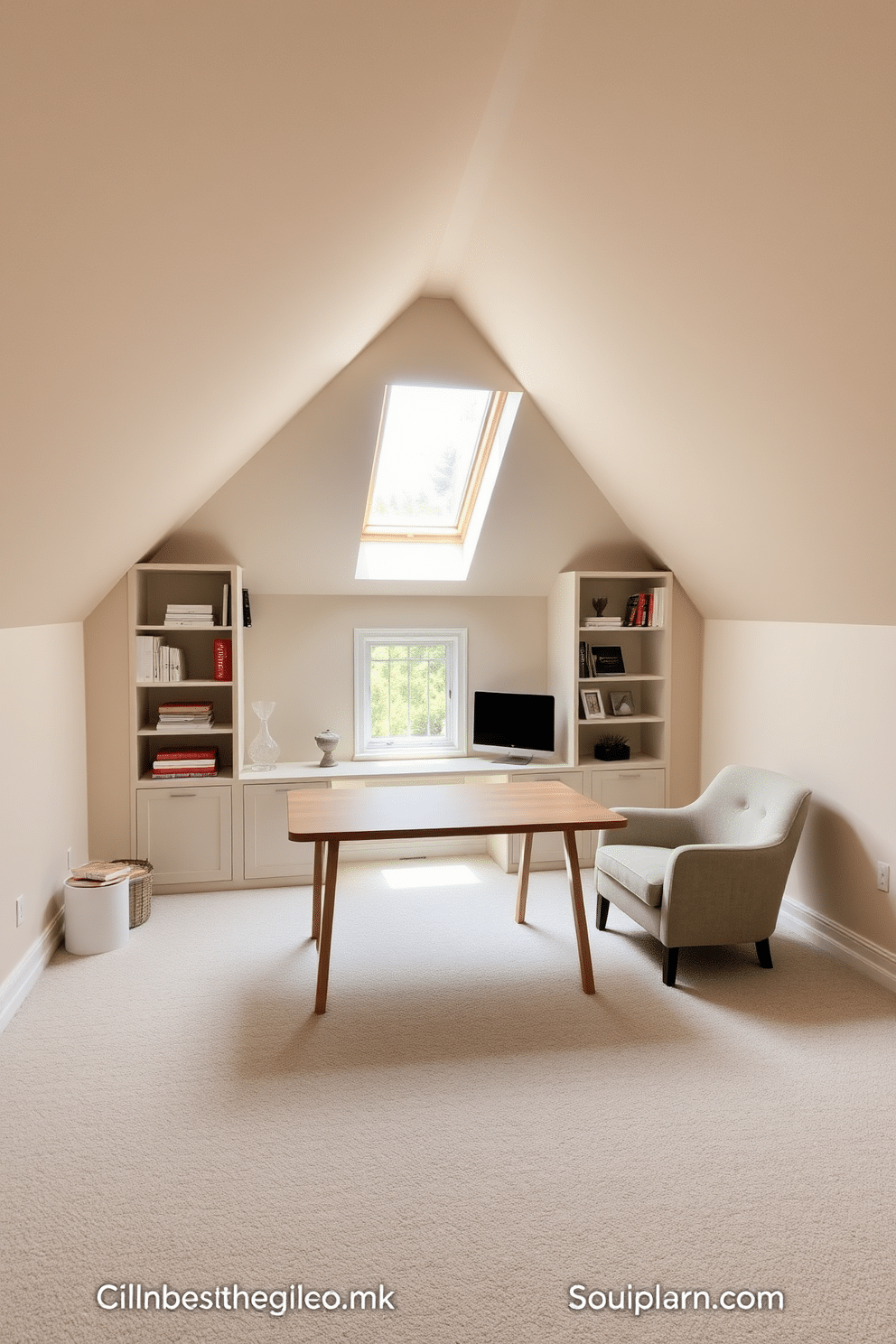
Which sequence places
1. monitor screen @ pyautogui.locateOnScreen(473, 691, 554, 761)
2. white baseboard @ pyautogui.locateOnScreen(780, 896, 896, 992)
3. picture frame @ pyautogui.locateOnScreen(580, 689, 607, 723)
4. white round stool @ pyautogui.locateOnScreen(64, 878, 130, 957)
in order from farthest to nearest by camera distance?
picture frame @ pyautogui.locateOnScreen(580, 689, 607, 723), monitor screen @ pyautogui.locateOnScreen(473, 691, 554, 761), white round stool @ pyautogui.locateOnScreen(64, 878, 130, 957), white baseboard @ pyautogui.locateOnScreen(780, 896, 896, 992)

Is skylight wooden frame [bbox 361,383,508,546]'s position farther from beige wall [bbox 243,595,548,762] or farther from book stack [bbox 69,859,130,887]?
book stack [bbox 69,859,130,887]

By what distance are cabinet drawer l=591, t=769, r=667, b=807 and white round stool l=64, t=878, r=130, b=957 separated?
2.91 m

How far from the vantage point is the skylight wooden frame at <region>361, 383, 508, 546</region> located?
16.0 ft

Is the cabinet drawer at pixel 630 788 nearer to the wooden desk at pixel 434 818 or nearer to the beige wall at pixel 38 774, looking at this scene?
the wooden desk at pixel 434 818

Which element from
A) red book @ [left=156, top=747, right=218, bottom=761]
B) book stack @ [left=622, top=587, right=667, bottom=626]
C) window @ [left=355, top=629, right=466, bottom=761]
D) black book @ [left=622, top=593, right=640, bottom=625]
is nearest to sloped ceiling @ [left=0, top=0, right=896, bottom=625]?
red book @ [left=156, top=747, right=218, bottom=761]

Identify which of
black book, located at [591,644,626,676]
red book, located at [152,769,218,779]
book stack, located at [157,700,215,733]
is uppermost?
black book, located at [591,644,626,676]

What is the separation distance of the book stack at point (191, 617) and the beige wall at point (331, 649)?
1.62 feet

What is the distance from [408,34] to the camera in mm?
1926

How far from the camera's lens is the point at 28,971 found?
3.55 meters

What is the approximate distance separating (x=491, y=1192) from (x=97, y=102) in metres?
2.66

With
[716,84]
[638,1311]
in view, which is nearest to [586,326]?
[716,84]

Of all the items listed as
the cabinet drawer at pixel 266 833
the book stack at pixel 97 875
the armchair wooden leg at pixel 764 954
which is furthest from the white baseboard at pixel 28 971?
the armchair wooden leg at pixel 764 954

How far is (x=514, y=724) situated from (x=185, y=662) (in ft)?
7.03

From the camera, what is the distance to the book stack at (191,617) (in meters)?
4.83
